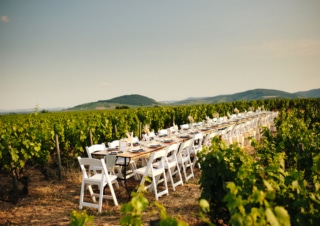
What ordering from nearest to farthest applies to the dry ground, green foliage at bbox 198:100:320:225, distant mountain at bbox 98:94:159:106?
green foliage at bbox 198:100:320:225
the dry ground
distant mountain at bbox 98:94:159:106

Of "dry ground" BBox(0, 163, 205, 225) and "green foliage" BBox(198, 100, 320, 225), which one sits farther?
"dry ground" BBox(0, 163, 205, 225)

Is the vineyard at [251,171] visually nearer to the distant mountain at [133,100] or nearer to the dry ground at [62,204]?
the dry ground at [62,204]

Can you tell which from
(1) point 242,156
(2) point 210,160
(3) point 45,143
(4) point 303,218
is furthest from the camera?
(3) point 45,143

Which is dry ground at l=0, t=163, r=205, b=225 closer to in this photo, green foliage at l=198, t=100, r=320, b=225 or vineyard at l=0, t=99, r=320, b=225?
vineyard at l=0, t=99, r=320, b=225

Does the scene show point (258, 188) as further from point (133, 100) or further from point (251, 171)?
point (133, 100)

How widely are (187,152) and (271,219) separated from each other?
5.00 meters

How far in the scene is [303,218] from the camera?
1.83 meters

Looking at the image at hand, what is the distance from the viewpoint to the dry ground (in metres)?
4.14

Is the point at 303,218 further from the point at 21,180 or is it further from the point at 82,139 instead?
the point at 82,139

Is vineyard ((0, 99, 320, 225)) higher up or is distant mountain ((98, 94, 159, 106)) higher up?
distant mountain ((98, 94, 159, 106))

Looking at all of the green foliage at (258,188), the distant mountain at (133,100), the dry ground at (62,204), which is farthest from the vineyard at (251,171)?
the distant mountain at (133,100)

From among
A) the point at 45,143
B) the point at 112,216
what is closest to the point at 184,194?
the point at 112,216

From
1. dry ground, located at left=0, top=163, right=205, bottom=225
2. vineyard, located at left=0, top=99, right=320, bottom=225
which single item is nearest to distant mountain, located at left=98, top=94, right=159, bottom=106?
vineyard, located at left=0, top=99, right=320, bottom=225

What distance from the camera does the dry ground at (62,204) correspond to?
4.14m
